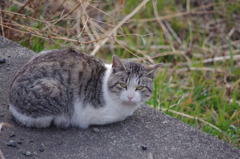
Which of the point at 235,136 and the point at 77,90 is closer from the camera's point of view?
the point at 77,90

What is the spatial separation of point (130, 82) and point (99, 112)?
0.37 m

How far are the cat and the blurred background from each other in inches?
15.6

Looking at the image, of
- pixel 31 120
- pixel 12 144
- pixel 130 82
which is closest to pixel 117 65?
pixel 130 82

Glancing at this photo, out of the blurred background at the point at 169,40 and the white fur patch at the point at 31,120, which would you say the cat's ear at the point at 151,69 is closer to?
the blurred background at the point at 169,40

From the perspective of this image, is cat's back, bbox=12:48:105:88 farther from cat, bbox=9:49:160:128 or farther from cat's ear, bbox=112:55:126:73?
cat's ear, bbox=112:55:126:73

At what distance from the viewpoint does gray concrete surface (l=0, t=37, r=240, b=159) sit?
2.69 m

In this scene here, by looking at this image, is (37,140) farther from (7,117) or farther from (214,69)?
(214,69)

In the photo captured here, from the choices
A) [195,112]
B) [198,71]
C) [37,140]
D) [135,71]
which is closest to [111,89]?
[135,71]

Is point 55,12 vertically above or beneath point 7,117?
above

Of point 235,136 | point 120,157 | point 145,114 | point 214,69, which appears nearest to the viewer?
point 120,157

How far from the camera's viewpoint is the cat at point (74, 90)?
286 cm

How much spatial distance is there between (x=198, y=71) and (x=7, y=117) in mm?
3003

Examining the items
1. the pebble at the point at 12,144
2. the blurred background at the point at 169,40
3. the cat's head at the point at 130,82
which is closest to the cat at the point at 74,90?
the cat's head at the point at 130,82

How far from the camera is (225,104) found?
14.1ft
